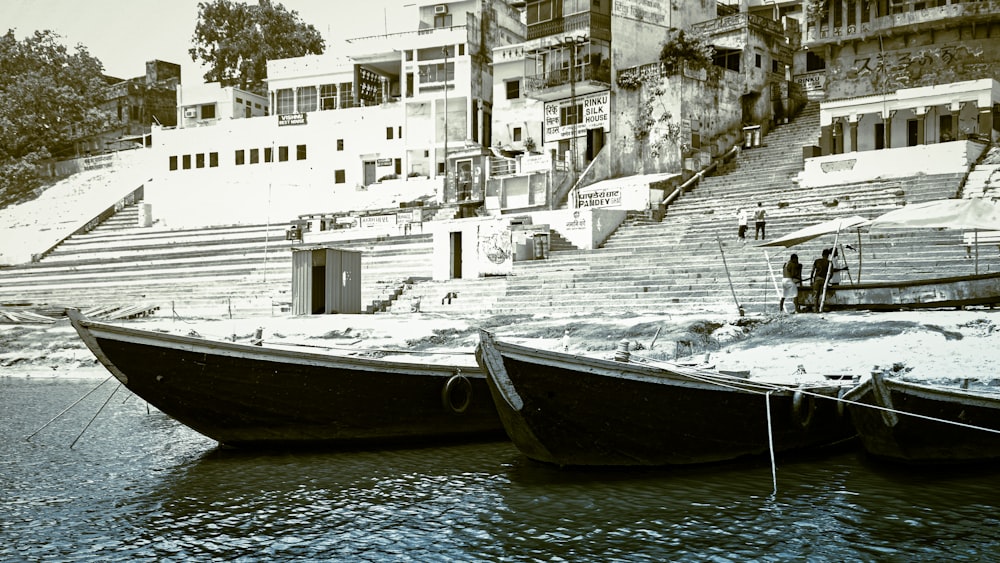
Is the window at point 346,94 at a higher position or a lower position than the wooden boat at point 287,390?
higher

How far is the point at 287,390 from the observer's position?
1241cm

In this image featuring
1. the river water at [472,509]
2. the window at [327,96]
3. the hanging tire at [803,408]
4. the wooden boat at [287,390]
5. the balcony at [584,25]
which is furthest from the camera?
the window at [327,96]

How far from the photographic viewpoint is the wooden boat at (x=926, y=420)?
10.3 metres

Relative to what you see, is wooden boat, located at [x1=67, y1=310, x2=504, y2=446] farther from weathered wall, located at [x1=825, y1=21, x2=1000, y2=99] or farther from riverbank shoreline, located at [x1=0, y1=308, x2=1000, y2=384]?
weathered wall, located at [x1=825, y1=21, x2=1000, y2=99]

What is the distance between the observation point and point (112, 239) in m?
48.6

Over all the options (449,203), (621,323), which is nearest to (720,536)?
(621,323)

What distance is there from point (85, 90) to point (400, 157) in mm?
26906

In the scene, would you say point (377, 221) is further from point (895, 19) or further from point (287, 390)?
point (287, 390)

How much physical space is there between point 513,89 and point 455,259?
17.7 meters

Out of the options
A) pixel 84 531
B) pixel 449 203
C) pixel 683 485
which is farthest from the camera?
pixel 449 203

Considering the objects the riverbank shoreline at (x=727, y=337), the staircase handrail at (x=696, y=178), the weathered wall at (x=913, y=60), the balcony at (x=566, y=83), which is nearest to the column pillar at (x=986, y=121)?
the weathered wall at (x=913, y=60)

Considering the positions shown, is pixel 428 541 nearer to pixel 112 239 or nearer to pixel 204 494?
pixel 204 494

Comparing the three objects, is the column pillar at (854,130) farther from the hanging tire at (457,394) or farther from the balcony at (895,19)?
the hanging tire at (457,394)

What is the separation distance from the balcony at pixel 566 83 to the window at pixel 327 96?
45.6 feet
